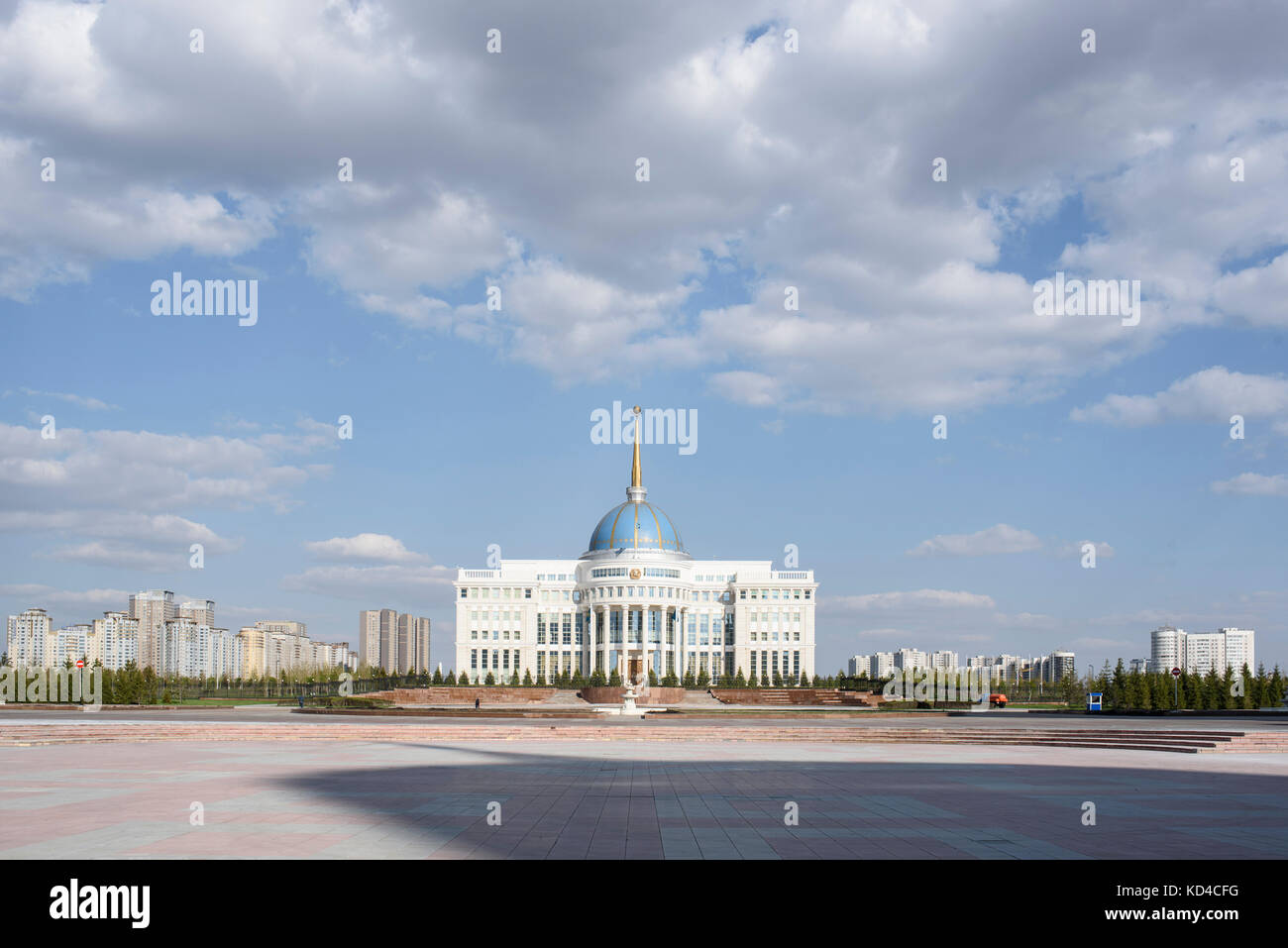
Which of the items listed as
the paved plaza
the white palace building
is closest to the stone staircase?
the paved plaza

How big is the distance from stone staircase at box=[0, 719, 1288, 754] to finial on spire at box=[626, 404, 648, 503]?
76.9 meters

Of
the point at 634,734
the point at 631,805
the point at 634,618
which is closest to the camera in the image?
the point at 631,805

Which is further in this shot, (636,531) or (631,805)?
(636,531)

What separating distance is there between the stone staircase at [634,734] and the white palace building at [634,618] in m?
66.4

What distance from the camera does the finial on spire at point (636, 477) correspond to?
11550 cm

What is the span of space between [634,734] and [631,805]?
2028 cm

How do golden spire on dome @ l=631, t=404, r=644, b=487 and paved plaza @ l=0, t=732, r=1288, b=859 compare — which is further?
golden spire on dome @ l=631, t=404, r=644, b=487

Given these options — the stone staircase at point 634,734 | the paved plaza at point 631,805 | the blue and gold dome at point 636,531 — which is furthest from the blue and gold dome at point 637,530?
the paved plaza at point 631,805

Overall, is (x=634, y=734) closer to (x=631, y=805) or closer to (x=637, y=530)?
(x=631, y=805)

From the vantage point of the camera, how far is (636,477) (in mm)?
116375

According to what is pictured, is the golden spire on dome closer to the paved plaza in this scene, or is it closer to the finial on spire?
the finial on spire

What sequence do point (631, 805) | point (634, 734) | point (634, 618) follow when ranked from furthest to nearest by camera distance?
point (634, 618) < point (634, 734) < point (631, 805)

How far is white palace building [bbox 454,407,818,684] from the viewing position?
105 metres

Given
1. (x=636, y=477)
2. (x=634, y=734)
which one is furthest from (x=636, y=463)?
(x=634, y=734)
